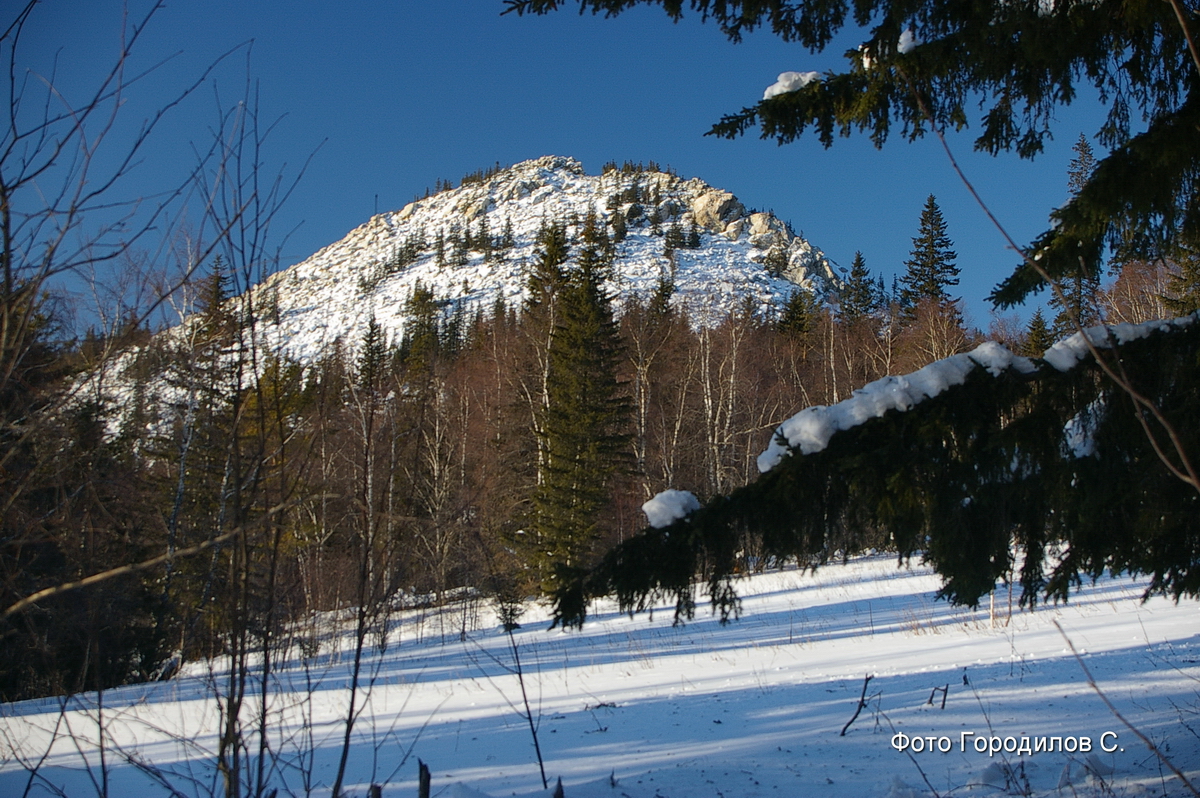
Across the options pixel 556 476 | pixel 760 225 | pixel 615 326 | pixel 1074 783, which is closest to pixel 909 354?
pixel 615 326

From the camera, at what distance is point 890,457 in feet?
8.80

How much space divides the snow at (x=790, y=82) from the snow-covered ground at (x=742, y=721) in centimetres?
339

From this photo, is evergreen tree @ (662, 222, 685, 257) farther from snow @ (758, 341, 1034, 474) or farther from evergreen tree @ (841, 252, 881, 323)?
snow @ (758, 341, 1034, 474)

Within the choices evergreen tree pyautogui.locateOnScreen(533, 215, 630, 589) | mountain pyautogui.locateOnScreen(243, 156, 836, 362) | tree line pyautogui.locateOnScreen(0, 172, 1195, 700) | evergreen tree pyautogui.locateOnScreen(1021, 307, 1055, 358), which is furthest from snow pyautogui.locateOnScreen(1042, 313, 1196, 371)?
mountain pyautogui.locateOnScreen(243, 156, 836, 362)

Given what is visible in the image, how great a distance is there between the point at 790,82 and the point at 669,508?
2.36 m

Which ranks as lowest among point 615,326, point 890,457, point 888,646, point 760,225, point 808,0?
point 888,646

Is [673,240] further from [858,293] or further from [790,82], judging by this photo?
[790,82]

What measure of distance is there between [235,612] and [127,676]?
10.9m

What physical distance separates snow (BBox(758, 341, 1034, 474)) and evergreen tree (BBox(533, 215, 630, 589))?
49.3ft

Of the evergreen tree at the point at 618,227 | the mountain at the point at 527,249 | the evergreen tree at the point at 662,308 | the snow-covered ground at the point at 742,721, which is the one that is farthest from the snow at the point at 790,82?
the evergreen tree at the point at 618,227

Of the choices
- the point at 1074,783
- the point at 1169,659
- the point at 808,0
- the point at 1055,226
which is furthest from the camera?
the point at 1169,659

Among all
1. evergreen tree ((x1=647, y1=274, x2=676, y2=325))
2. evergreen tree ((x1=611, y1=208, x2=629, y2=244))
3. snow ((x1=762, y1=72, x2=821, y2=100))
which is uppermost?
evergreen tree ((x1=611, y1=208, x2=629, y2=244))

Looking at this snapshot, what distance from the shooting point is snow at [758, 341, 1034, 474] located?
2.77 meters

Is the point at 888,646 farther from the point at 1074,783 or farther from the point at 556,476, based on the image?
the point at 556,476
